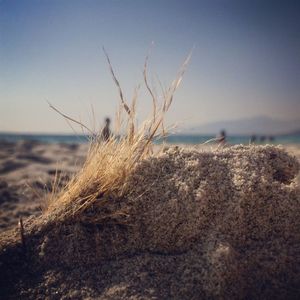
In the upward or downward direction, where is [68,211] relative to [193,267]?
upward

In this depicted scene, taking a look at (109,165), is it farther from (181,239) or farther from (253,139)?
(253,139)

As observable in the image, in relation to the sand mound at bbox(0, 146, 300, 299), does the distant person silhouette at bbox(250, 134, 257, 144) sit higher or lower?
higher

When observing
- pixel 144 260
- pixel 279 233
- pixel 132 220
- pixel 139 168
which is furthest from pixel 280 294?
pixel 139 168

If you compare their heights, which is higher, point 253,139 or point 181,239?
point 253,139

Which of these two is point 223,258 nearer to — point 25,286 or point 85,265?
point 85,265

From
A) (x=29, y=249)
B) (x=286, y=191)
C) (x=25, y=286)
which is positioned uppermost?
(x=286, y=191)

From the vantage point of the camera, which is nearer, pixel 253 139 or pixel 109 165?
pixel 109 165

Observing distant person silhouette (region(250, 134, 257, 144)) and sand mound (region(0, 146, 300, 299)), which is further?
distant person silhouette (region(250, 134, 257, 144))

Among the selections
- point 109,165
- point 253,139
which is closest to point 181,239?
point 109,165
